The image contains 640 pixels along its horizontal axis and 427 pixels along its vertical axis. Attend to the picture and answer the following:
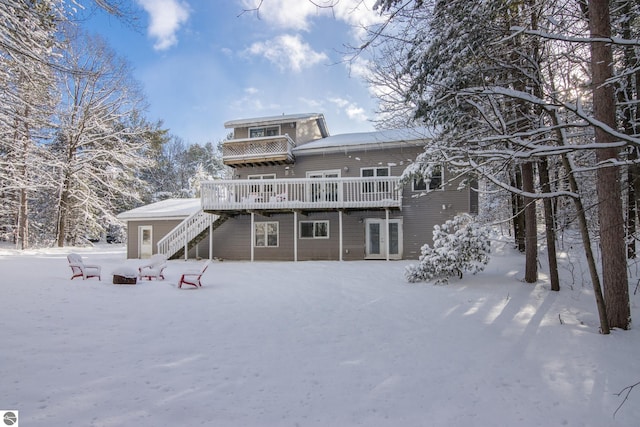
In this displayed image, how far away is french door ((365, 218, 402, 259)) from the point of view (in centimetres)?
1538

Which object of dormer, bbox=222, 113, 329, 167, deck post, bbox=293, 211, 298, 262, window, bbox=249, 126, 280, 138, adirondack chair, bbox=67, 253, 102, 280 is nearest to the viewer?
adirondack chair, bbox=67, 253, 102, 280

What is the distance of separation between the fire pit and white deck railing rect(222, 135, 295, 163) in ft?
29.4

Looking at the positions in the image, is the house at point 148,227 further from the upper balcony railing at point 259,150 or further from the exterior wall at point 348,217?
the upper balcony railing at point 259,150

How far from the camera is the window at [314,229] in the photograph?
16.2 meters

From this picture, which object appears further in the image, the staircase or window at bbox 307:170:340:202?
the staircase

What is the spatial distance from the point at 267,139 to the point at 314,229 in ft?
16.4

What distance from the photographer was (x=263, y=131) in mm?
18094

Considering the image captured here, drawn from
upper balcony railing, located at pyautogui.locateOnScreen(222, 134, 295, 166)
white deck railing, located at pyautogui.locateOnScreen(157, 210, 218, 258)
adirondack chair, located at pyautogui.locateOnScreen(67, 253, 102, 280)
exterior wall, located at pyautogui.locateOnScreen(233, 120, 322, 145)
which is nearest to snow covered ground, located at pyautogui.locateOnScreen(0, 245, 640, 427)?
adirondack chair, located at pyautogui.locateOnScreen(67, 253, 102, 280)

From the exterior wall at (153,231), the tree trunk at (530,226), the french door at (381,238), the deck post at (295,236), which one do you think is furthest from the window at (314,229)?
the tree trunk at (530,226)

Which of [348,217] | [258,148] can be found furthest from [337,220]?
[258,148]

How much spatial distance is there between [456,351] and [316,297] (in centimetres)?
376

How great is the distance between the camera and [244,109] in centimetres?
2064

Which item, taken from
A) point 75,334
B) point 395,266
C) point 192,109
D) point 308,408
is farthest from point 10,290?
point 192,109

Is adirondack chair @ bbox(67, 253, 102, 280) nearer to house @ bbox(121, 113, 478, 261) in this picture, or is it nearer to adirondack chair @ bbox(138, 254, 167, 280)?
adirondack chair @ bbox(138, 254, 167, 280)
